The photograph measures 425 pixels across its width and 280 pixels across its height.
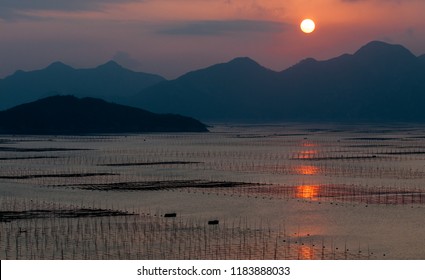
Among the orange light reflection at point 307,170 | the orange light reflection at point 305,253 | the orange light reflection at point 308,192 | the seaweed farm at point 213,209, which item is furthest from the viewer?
the orange light reflection at point 307,170

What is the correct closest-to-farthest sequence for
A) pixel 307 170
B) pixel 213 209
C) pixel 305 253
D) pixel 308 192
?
pixel 305 253, pixel 213 209, pixel 308 192, pixel 307 170

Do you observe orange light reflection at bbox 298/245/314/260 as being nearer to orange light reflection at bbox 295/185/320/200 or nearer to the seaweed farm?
the seaweed farm

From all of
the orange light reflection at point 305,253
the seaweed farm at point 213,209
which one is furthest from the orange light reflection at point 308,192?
the orange light reflection at point 305,253

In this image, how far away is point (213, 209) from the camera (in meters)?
82.9

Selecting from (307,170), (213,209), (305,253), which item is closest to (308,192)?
(213,209)

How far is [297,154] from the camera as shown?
17588 centimetres

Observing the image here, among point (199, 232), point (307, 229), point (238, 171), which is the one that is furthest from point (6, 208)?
point (238, 171)

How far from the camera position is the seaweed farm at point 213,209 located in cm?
5984

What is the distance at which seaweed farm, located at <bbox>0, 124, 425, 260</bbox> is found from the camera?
59844mm

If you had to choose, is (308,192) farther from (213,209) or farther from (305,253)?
(305,253)

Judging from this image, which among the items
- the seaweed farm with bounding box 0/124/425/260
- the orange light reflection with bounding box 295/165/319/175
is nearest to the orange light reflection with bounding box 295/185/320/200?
the seaweed farm with bounding box 0/124/425/260

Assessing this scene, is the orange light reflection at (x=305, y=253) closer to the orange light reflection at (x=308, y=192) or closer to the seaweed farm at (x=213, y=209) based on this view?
the seaweed farm at (x=213, y=209)
